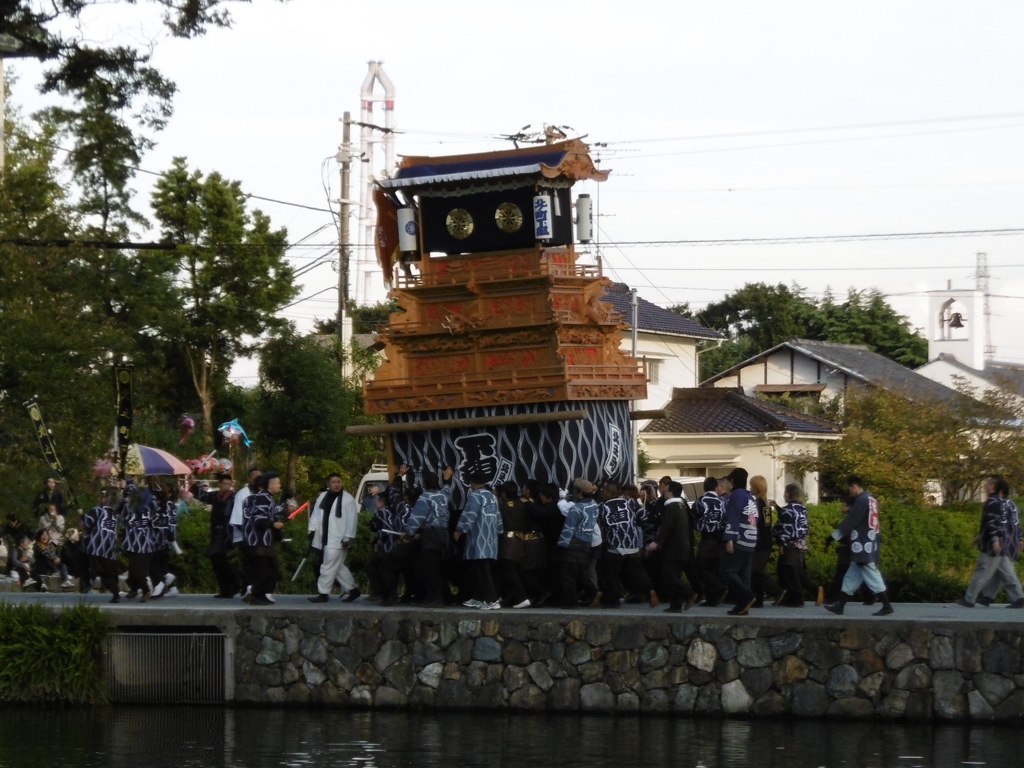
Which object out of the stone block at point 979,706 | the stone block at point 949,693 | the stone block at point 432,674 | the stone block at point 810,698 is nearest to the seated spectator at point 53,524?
the stone block at point 432,674

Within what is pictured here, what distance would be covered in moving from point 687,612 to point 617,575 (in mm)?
1405

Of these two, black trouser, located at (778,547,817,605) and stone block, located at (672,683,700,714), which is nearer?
stone block, located at (672,683,700,714)

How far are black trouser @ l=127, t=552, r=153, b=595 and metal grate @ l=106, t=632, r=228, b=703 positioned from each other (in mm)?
2194

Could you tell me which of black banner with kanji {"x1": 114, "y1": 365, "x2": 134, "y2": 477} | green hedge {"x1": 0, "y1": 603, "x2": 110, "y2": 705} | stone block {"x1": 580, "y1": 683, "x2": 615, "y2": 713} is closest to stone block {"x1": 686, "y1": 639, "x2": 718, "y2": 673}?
stone block {"x1": 580, "y1": 683, "x2": 615, "y2": 713}

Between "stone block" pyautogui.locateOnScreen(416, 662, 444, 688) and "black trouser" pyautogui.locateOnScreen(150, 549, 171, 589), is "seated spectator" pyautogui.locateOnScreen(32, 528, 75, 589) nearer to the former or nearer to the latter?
→ "black trouser" pyautogui.locateOnScreen(150, 549, 171, 589)

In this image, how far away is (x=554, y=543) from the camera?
20.0 metres

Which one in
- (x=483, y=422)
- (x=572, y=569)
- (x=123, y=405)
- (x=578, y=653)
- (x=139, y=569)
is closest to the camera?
(x=578, y=653)

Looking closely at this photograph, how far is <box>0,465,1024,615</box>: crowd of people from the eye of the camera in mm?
18812

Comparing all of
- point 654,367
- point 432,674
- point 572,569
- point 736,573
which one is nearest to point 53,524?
point 432,674

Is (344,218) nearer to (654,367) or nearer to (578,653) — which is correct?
(654,367)

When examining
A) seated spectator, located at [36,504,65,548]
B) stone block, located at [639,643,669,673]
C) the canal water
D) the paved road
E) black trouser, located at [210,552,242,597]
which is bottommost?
the canal water

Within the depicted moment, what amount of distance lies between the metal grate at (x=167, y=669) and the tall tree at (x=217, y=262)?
29792 mm

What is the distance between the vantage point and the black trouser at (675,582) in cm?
1880

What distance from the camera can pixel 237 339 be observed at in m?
49.6
